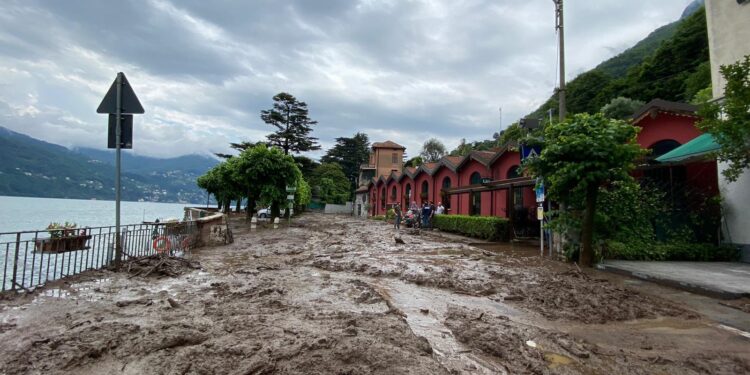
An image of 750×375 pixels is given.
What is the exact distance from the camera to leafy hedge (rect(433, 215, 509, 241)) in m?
17.0

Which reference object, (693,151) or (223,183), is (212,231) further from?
(223,183)

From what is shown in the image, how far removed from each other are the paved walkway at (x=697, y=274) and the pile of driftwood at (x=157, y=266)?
9.63m

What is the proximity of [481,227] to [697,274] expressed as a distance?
10093mm

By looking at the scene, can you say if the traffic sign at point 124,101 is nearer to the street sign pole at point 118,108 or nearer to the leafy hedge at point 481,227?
the street sign pole at point 118,108

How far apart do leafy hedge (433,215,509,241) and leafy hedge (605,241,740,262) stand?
6.96 meters

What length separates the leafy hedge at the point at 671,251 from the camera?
10.0 m

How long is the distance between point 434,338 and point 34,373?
356cm

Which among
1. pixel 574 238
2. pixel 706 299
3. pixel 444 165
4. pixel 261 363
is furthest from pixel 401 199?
pixel 261 363

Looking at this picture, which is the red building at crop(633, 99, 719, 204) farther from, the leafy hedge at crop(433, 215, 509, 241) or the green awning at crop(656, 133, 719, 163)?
the leafy hedge at crop(433, 215, 509, 241)

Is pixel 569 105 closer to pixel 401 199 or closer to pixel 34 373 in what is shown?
pixel 401 199

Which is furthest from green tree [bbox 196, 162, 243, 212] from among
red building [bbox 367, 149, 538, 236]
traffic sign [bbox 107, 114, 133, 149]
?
traffic sign [bbox 107, 114, 133, 149]

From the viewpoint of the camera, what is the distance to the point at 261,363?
124 inches

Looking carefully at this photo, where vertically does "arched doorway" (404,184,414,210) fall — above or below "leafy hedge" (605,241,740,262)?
above

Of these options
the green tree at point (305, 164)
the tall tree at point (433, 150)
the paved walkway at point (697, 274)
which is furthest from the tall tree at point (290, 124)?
the paved walkway at point (697, 274)
